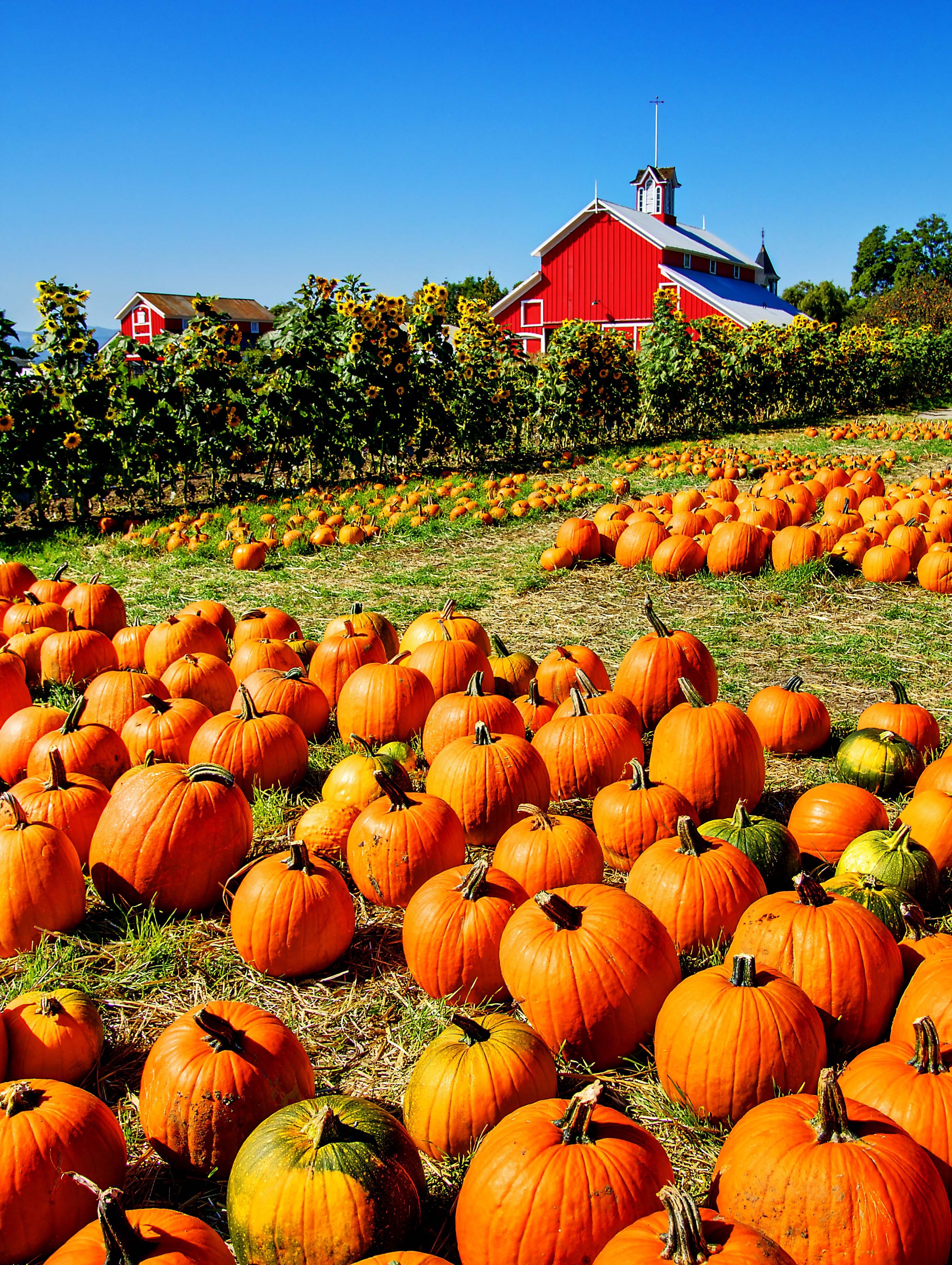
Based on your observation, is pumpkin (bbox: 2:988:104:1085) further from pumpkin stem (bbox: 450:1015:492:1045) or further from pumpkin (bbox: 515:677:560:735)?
pumpkin (bbox: 515:677:560:735)

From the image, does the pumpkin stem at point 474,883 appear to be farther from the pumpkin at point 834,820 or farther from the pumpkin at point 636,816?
the pumpkin at point 834,820

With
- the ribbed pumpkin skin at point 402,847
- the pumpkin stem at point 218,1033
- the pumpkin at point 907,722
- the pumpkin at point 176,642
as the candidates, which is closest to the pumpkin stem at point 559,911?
the ribbed pumpkin skin at point 402,847

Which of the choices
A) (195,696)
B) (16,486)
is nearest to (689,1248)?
(195,696)

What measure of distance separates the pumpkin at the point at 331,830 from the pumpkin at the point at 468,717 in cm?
63

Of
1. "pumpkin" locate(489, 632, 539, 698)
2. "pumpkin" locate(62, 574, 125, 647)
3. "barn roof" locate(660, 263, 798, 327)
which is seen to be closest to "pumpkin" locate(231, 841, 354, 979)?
"pumpkin" locate(489, 632, 539, 698)

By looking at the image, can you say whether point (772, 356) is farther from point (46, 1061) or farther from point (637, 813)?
point (46, 1061)

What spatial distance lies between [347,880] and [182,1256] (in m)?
1.98

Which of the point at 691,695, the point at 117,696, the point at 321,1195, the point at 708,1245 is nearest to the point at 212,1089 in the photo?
the point at 321,1195

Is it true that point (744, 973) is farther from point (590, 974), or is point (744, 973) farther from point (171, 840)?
point (171, 840)

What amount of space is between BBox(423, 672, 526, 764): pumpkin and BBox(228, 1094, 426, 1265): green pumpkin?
2.27m

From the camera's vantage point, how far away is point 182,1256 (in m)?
1.66

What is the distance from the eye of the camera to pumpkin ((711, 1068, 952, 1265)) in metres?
1.75

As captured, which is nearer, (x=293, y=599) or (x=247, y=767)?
(x=247, y=767)

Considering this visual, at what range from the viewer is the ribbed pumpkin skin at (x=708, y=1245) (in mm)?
Result: 1545
